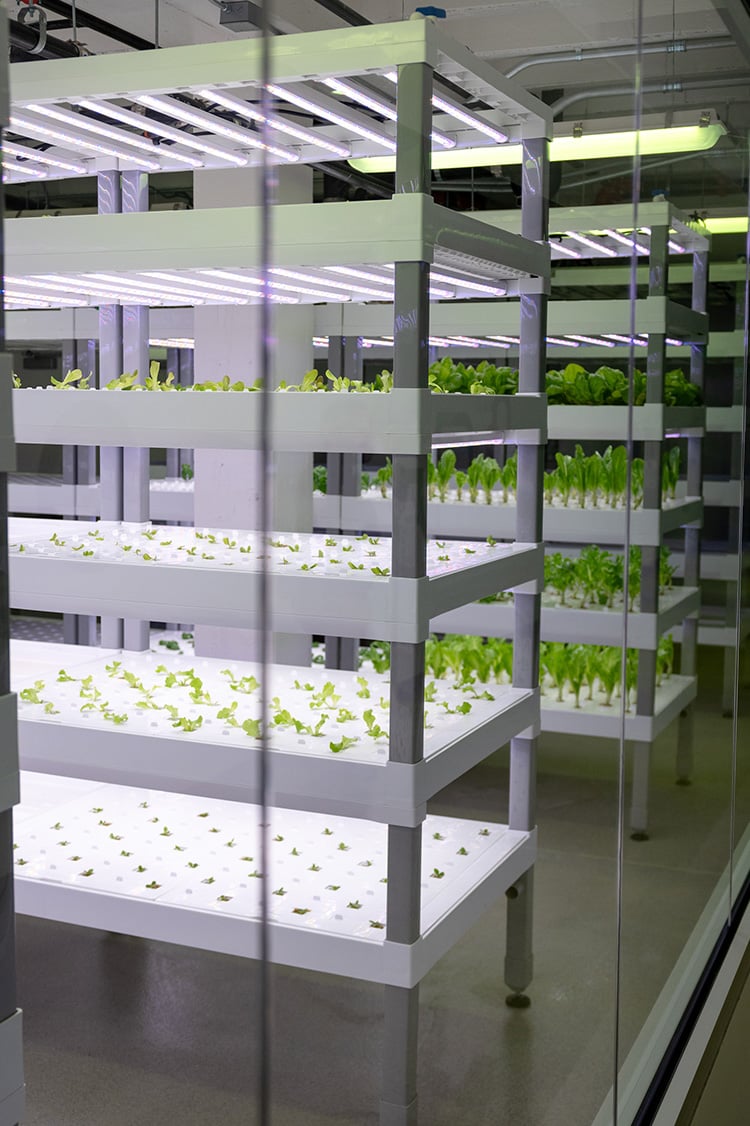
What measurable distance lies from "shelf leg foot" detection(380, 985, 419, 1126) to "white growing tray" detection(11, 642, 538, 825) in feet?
0.85

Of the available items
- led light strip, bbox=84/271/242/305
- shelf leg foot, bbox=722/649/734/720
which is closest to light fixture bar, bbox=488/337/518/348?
led light strip, bbox=84/271/242/305

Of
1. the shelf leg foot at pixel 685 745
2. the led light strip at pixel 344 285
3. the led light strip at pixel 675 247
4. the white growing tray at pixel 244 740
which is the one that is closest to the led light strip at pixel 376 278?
the led light strip at pixel 344 285

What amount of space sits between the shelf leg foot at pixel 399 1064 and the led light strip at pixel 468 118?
115cm

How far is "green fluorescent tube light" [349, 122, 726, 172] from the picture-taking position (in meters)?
1.45

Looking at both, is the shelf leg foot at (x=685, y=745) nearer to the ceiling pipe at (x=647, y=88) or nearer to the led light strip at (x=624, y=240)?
the led light strip at (x=624, y=240)

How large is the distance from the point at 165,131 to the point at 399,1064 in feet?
3.61

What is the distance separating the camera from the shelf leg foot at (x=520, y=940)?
1733 mm

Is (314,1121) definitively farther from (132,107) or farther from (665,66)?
(665,66)

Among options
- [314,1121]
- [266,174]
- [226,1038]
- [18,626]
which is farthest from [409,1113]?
[266,174]

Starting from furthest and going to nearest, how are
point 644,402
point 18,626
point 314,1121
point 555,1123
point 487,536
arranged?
1. point 644,402
2. point 487,536
3. point 555,1123
4. point 314,1121
5. point 18,626

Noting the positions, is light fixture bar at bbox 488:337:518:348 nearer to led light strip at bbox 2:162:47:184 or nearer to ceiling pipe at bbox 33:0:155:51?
ceiling pipe at bbox 33:0:155:51

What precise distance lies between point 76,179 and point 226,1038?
2.20 ft

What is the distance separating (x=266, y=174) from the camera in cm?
84

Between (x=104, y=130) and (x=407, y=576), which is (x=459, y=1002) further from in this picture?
(x=104, y=130)
